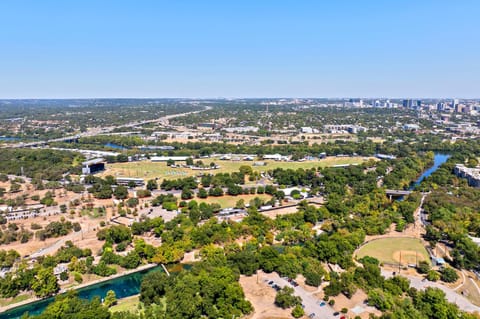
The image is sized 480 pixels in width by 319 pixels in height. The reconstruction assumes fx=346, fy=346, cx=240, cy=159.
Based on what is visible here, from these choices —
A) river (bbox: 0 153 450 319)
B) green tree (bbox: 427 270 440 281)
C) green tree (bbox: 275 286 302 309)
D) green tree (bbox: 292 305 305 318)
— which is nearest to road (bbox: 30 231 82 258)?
river (bbox: 0 153 450 319)

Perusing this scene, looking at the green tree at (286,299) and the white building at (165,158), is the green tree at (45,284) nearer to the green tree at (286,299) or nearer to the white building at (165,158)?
the green tree at (286,299)

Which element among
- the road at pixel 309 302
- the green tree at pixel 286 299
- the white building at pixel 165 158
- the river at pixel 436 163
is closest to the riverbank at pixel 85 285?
the road at pixel 309 302

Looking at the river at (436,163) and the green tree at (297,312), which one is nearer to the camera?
the green tree at (297,312)

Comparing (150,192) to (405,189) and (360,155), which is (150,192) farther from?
(360,155)

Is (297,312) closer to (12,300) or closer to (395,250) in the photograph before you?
(395,250)

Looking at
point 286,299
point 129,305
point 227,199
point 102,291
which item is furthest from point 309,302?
A: point 227,199

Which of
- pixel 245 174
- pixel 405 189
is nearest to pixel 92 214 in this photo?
pixel 245 174
